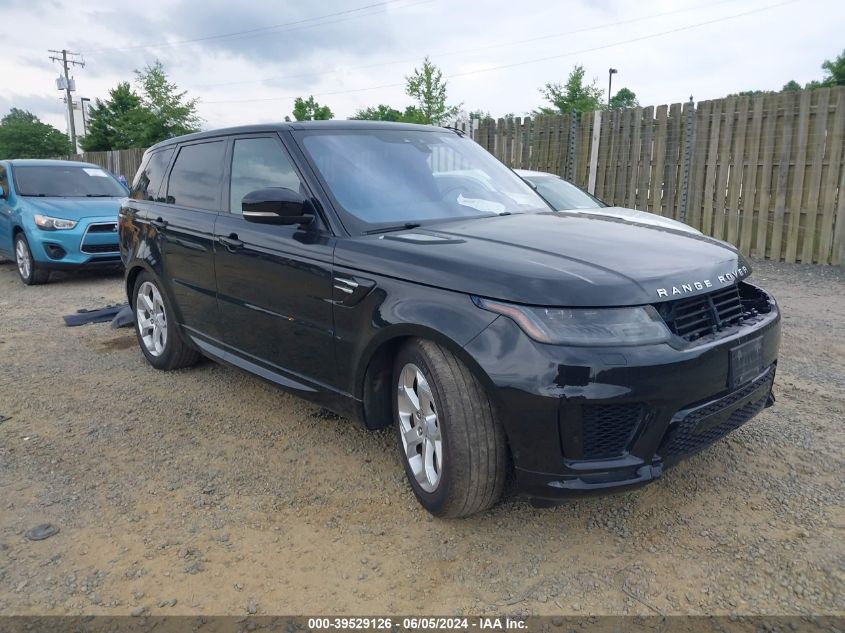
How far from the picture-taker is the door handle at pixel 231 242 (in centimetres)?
370

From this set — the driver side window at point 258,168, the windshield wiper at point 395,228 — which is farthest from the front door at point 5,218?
the windshield wiper at point 395,228

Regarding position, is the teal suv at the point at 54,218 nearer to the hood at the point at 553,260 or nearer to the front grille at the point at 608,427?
the hood at the point at 553,260

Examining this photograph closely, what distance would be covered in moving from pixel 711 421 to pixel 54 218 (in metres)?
8.81

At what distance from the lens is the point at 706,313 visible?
2.62 meters

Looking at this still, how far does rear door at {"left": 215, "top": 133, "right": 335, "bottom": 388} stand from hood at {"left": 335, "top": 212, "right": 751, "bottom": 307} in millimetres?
253

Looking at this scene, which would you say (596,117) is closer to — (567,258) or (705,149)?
(705,149)

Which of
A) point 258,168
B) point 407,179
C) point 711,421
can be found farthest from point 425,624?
point 258,168

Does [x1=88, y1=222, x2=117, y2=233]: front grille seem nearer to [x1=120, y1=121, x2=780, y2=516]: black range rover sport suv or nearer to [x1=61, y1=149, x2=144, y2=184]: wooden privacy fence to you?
[x1=120, y1=121, x2=780, y2=516]: black range rover sport suv

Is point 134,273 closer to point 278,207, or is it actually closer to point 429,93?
point 278,207

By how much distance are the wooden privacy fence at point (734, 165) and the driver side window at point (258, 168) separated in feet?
25.4

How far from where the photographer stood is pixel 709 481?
309 cm

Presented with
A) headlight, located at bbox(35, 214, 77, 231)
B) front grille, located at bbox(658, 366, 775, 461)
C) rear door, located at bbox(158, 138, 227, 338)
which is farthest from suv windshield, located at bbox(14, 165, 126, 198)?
front grille, located at bbox(658, 366, 775, 461)

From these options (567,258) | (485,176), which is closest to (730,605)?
(567,258)

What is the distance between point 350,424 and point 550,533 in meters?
1.56
